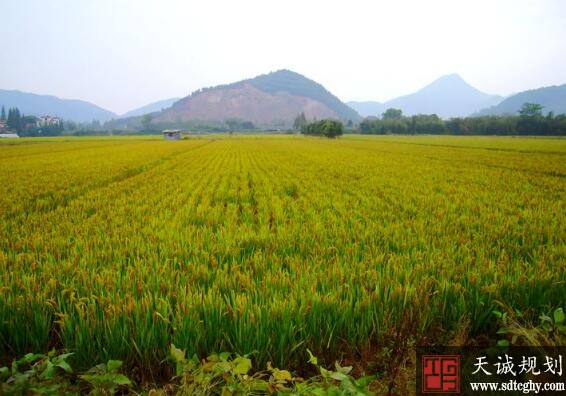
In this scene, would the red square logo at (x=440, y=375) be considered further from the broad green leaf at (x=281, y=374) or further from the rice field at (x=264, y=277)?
the broad green leaf at (x=281, y=374)

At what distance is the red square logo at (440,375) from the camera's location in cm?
242

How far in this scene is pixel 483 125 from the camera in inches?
4454

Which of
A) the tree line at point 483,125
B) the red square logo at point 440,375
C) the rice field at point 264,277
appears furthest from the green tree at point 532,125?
the red square logo at point 440,375

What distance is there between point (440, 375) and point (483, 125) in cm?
13082

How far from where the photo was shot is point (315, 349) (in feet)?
9.32

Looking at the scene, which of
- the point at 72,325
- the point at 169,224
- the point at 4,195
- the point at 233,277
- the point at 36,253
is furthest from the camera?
the point at 4,195

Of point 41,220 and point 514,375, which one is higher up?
point 41,220

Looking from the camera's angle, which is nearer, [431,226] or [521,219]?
[431,226]

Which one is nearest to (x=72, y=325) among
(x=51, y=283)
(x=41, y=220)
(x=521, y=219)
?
(x=51, y=283)

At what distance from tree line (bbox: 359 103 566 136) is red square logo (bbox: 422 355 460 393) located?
116 metres

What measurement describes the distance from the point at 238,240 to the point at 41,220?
4333 mm

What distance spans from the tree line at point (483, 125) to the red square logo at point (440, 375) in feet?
382

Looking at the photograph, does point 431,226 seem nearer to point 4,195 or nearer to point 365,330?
point 365,330

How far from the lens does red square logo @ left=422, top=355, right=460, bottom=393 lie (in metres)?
2.42
